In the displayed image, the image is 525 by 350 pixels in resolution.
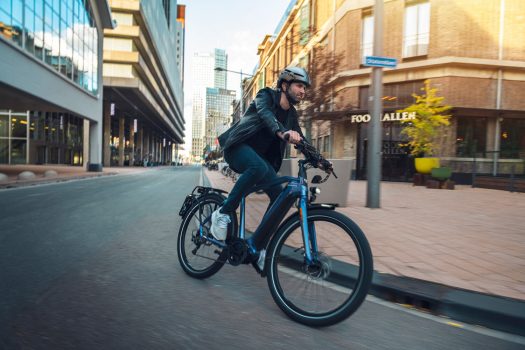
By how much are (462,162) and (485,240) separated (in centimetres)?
1626

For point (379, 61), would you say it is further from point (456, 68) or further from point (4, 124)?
point (4, 124)

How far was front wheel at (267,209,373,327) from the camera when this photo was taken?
2.52 m

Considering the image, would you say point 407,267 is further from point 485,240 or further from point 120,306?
point 120,306

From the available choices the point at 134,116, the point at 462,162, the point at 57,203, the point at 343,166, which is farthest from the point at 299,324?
the point at 134,116

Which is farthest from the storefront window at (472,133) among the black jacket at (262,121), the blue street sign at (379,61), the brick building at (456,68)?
the black jacket at (262,121)

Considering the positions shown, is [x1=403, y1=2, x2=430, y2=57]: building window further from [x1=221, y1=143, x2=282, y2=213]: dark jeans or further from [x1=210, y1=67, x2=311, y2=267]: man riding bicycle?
[x1=221, y1=143, x2=282, y2=213]: dark jeans

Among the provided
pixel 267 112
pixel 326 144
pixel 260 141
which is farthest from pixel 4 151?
pixel 267 112

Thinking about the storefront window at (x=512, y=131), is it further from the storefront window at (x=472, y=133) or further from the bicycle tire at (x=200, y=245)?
the bicycle tire at (x=200, y=245)

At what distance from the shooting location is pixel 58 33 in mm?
23328

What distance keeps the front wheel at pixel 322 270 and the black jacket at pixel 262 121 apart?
0.77 metres

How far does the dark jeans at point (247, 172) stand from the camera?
3221mm

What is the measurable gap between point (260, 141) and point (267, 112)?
397 millimetres

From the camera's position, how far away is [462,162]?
19797mm

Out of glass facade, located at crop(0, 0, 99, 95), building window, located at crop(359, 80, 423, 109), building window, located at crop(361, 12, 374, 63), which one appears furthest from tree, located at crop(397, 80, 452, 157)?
glass facade, located at crop(0, 0, 99, 95)
